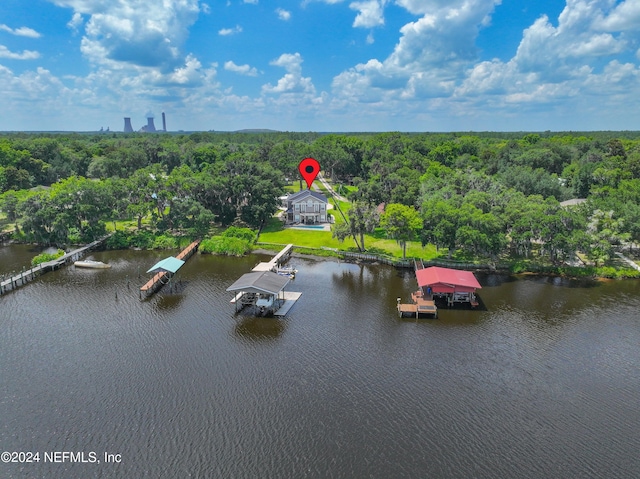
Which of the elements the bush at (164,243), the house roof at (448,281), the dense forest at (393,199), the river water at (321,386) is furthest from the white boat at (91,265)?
the house roof at (448,281)

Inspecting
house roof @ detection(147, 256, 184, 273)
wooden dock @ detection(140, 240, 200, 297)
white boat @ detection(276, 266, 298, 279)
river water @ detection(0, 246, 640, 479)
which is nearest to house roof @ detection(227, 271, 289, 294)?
river water @ detection(0, 246, 640, 479)

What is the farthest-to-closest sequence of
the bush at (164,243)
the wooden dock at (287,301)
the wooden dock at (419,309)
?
the bush at (164,243)
the wooden dock at (287,301)
the wooden dock at (419,309)

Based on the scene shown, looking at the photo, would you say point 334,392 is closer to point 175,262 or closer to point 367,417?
point 367,417

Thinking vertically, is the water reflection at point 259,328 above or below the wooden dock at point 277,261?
below

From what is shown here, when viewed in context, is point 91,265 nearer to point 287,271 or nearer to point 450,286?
point 287,271

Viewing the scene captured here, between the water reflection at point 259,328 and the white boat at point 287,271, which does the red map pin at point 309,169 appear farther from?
the water reflection at point 259,328

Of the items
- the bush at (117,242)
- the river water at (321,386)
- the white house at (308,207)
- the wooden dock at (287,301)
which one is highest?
the white house at (308,207)
